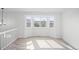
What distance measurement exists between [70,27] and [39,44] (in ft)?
2.28

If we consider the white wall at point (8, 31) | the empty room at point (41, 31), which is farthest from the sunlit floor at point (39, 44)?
the white wall at point (8, 31)

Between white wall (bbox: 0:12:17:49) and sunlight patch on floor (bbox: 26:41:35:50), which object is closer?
white wall (bbox: 0:12:17:49)

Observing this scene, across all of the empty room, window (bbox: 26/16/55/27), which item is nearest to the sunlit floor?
the empty room

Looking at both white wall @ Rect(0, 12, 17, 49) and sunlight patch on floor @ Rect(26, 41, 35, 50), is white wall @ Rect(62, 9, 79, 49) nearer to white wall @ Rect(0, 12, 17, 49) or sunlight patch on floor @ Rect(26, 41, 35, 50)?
sunlight patch on floor @ Rect(26, 41, 35, 50)

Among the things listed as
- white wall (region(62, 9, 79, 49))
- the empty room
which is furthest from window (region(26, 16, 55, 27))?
white wall (region(62, 9, 79, 49))

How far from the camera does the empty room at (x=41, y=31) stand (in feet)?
5.33

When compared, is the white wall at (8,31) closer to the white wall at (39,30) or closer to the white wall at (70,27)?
the white wall at (39,30)

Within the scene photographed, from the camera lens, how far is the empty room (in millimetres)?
1624

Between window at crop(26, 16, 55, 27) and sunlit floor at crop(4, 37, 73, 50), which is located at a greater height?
window at crop(26, 16, 55, 27)

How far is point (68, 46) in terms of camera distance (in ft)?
5.40

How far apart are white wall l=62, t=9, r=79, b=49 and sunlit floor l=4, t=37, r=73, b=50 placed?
0.13 m
